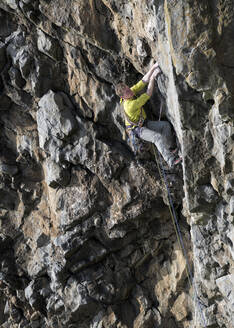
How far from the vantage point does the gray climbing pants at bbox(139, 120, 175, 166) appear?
855 cm

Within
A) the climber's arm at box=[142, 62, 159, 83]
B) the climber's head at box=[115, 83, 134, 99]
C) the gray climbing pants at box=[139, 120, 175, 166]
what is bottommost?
the gray climbing pants at box=[139, 120, 175, 166]

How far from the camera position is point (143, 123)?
8.73 meters

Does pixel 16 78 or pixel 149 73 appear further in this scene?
pixel 16 78

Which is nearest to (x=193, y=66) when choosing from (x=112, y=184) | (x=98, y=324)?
(x=112, y=184)

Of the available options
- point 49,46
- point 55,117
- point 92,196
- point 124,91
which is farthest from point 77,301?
point 49,46

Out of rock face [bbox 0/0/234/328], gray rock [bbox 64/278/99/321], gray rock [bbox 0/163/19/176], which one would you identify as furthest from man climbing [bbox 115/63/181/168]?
gray rock [bbox 64/278/99/321]

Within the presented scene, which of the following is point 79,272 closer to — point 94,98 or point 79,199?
point 79,199

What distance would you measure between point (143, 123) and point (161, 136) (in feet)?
2.00

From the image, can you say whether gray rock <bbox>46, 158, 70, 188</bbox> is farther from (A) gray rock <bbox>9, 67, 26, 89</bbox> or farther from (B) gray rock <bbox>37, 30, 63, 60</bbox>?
(B) gray rock <bbox>37, 30, 63, 60</bbox>

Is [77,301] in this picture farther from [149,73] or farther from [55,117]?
[149,73]

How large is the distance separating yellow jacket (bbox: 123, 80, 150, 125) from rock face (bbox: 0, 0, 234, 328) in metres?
0.52

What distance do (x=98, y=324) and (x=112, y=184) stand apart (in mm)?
4948

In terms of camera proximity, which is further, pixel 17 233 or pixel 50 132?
pixel 17 233

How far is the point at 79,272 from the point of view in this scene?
1134 cm
